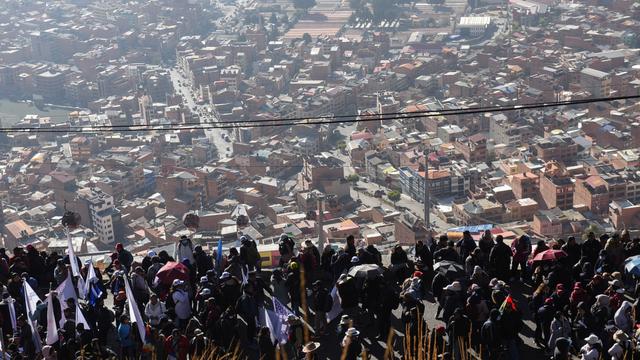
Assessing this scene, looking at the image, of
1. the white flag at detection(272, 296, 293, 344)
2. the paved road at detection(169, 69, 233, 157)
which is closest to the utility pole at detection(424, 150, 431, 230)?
the paved road at detection(169, 69, 233, 157)

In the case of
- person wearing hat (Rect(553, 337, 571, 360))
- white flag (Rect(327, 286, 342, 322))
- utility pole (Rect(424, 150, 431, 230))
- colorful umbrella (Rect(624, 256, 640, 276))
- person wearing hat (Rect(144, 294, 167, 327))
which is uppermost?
person wearing hat (Rect(553, 337, 571, 360))

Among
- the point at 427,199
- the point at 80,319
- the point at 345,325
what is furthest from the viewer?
the point at 427,199

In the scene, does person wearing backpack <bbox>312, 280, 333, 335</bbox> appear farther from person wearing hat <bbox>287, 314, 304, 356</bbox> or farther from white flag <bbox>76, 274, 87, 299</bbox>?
white flag <bbox>76, 274, 87, 299</bbox>

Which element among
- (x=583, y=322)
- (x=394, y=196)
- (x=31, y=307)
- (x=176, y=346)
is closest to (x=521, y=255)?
(x=583, y=322)

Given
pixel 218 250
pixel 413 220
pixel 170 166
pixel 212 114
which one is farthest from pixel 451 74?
pixel 218 250

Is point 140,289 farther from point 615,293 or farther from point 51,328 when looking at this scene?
point 615,293

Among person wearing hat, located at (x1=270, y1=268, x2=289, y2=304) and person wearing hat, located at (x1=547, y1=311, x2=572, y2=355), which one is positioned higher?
person wearing hat, located at (x1=547, y1=311, x2=572, y2=355)

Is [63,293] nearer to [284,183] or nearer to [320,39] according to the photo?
[284,183]
